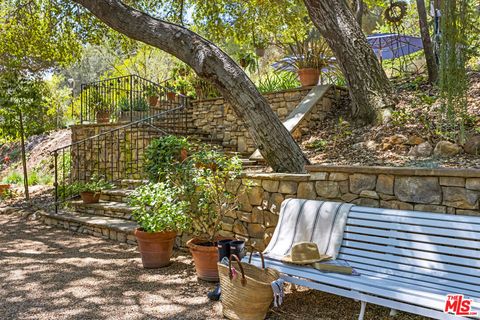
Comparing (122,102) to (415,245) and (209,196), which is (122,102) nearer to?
(209,196)

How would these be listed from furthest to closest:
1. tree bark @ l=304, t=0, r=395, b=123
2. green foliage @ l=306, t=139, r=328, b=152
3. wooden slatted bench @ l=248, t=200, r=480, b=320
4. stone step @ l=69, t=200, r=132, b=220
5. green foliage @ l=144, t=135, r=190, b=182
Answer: stone step @ l=69, t=200, r=132, b=220 → tree bark @ l=304, t=0, r=395, b=123 → green foliage @ l=306, t=139, r=328, b=152 → green foliage @ l=144, t=135, r=190, b=182 → wooden slatted bench @ l=248, t=200, r=480, b=320

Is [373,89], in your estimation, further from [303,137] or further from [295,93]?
[295,93]

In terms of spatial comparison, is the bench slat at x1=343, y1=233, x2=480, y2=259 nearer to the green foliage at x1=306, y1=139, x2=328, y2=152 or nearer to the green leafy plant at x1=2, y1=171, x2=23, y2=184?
the green foliage at x1=306, y1=139, x2=328, y2=152

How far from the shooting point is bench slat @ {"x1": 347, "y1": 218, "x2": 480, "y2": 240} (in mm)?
2419

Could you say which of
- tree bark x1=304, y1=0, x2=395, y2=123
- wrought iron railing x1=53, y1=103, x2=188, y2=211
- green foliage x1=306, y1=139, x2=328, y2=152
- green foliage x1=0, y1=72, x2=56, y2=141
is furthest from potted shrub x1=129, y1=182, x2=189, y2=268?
green foliage x1=0, y1=72, x2=56, y2=141

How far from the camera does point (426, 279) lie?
2.43 m

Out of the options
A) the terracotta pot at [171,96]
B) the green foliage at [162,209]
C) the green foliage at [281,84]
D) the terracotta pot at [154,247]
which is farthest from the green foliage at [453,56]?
the terracotta pot at [171,96]

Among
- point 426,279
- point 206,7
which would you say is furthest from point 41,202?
point 426,279

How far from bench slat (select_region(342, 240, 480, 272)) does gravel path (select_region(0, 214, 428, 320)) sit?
0.44 m

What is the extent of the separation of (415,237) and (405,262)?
0.18m

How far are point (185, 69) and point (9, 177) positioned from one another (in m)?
5.59

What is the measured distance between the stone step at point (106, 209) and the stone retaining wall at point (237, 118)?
220cm

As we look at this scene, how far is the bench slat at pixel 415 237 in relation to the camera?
7.87ft

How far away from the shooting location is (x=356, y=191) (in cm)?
326
